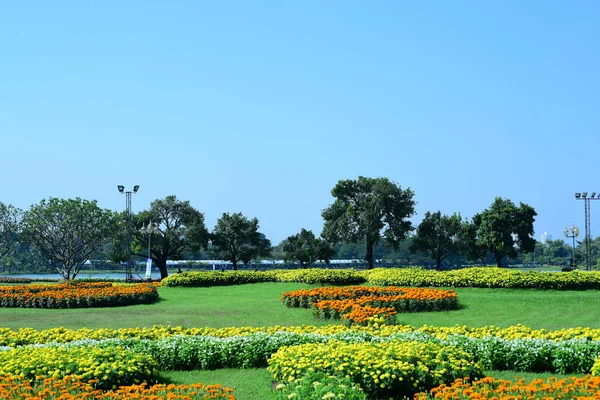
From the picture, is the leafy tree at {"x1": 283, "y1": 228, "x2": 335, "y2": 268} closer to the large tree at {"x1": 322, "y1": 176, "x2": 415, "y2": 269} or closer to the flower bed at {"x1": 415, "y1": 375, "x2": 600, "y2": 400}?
the large tree at {"x1": 322, "y1": 176, "x2": 415, "y2": 269}

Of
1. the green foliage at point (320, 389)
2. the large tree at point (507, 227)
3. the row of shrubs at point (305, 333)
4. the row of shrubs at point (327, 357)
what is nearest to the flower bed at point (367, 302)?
the row of shrubs at point (305, 333)

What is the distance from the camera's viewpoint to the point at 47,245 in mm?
40719

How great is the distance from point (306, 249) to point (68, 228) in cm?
1932

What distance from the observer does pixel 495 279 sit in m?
21.0

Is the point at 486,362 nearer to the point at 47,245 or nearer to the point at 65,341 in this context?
the point at 65,341

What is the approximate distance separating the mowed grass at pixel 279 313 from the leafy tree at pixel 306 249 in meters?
Result: 29.1

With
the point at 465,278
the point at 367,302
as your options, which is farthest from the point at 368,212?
the point at 367,302

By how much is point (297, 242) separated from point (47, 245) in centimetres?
1994

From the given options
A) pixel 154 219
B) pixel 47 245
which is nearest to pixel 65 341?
pixel 47 245

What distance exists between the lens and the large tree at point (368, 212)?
4338 cm

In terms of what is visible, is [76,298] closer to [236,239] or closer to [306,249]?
[236,239]

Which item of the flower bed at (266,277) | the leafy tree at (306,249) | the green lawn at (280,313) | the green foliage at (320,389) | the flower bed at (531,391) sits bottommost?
the green lawn at (280,313)

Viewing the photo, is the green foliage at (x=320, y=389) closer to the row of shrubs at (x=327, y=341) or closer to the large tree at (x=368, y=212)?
the row of shrubs at (x=327, y=341)

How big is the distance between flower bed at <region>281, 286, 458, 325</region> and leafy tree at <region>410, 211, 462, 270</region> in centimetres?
3136
